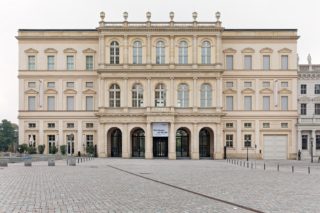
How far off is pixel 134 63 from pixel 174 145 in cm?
1412

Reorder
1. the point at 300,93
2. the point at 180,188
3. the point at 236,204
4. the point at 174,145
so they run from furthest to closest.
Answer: the point at 300,93 < the point at 174,145 < the point at 180,188 < the point at 236,204

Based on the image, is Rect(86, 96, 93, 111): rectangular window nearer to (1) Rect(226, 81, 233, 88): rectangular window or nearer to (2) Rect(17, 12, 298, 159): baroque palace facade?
(2) Rect(17, 12, 298, 159): baroque palace facade

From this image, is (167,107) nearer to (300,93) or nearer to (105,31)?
(105,31)

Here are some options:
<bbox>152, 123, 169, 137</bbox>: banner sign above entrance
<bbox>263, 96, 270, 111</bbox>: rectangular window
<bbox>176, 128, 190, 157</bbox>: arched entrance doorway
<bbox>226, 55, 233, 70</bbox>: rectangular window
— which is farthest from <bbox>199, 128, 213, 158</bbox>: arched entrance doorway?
<bbox>226, 55, 233, 70</bbox>: rectangular window

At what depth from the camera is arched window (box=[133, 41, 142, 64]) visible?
8644 cm

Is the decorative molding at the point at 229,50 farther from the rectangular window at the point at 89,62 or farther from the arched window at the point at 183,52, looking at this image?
the rectangular window at the point at 89,62

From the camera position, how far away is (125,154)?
84.5m

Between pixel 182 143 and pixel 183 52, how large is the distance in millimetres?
15204

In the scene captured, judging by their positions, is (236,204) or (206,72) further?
(206,72)

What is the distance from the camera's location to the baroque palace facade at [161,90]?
84938mm

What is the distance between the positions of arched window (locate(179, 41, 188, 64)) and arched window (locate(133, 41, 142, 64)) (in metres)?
6.23

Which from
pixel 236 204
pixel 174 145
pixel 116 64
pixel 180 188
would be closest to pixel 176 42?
pixel 116 64

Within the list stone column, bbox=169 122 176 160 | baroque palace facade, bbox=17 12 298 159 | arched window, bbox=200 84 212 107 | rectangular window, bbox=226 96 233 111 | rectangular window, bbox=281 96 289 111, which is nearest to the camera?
stone column, bbox=169 122 176 160

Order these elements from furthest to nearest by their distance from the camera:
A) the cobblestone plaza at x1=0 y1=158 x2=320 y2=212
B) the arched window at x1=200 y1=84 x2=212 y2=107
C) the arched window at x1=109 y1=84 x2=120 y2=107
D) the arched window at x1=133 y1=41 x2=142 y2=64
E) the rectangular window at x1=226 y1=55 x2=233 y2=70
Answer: the rectangular window at x1=226 y1=55 x2=233 y2=70 < the arched window at x1=133 y1=41 x2=142 y2=64 < the arched window at x1=109 y1=84 x2=120 y2=107 < the arched window at x1=200 y1=84 x2=212 y2=107 < the cobblestone plaza at x1=0 y1=158 x2=320 y2=212
